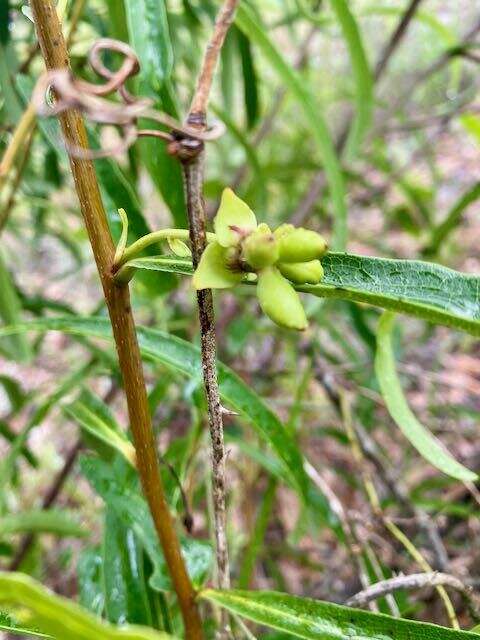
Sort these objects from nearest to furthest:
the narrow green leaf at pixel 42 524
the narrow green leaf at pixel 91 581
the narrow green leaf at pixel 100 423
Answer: the narrow green leaf at pixel 100 423, the narrow green leaf at pixel 91 581, the narrow green leaf at pixel 42 524

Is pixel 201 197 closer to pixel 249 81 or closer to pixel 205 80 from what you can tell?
pixel 205 80

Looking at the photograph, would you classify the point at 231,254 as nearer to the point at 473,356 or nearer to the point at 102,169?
the point at 102,169

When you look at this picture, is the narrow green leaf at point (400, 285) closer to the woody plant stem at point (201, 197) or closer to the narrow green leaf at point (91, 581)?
the woody plant stem at point (201, 197)

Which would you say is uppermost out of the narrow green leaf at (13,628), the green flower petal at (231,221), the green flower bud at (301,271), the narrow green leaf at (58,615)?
the green flower petal at (231,221)

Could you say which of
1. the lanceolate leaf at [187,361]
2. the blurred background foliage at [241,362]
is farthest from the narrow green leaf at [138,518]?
the lanceolate leaf at [187,361]

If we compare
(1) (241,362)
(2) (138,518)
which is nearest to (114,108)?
(2) (138,518)

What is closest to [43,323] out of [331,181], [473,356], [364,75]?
[331,181]

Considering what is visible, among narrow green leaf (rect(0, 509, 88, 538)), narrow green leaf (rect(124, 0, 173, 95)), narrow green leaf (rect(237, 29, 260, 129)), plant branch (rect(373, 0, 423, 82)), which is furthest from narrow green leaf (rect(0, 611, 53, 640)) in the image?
plant branch (rect(373, 0, 423, 82))
